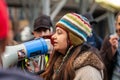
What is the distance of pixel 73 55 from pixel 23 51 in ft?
1.41

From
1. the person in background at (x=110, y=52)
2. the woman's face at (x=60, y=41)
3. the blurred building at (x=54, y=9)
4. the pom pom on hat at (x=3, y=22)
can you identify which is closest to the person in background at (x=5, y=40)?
the pom pom on hat at (x=3, y=22)

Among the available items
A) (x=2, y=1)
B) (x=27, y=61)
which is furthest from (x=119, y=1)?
(x=2, y=1)

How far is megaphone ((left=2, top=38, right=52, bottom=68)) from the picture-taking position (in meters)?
3.74

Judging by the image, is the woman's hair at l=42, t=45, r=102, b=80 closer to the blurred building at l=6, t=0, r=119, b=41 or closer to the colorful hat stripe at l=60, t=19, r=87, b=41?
the colorful hat stripe at l=60, t=19, r=87, b=41

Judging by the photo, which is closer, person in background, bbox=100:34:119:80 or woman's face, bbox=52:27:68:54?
woman's face, bbox=52:27:68:54

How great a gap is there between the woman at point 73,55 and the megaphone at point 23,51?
13 centimetres

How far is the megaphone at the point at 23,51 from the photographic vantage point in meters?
3.74

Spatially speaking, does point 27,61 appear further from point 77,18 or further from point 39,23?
point 39,23

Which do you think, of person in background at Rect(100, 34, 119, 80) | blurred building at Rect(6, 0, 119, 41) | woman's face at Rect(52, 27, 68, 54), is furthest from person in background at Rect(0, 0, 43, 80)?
blurred building at Rect(6, 0, 119, 41)

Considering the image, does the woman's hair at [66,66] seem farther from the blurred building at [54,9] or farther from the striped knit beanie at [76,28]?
the blurred building at [54,9]

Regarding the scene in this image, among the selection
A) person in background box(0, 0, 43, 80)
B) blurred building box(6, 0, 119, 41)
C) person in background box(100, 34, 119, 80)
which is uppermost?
person in background box(0, 0, 43, 80)

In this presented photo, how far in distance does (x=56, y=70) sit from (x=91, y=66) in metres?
0.35

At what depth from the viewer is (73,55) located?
379 cm

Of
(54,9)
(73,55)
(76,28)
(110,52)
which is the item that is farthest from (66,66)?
(54,9)
